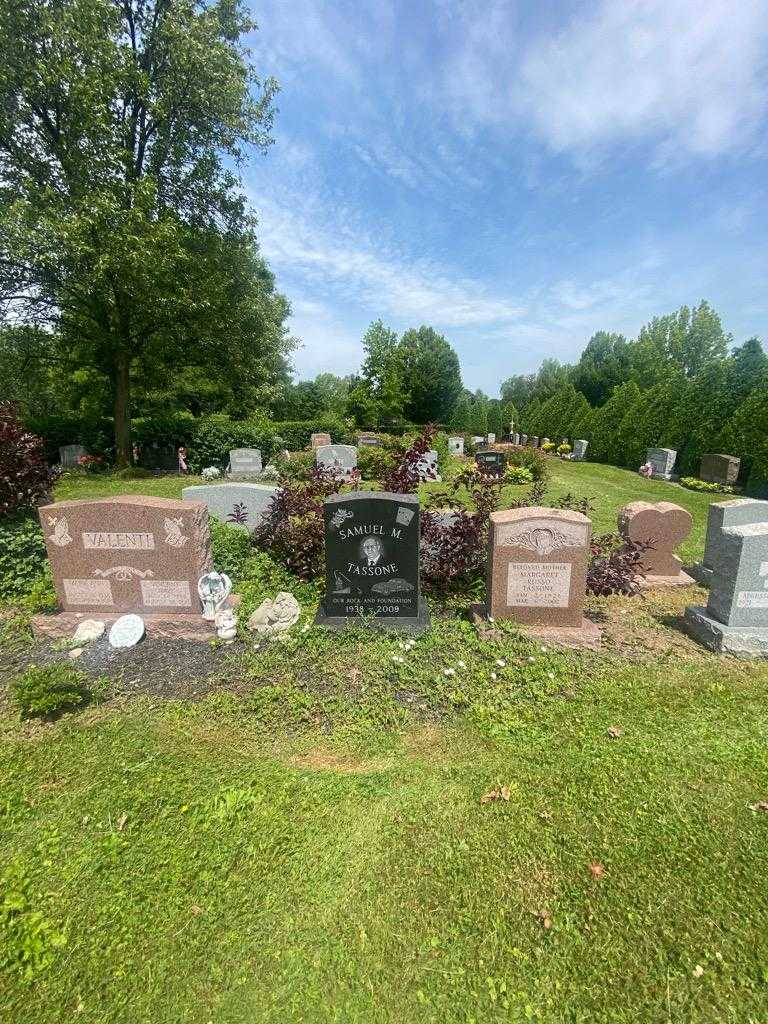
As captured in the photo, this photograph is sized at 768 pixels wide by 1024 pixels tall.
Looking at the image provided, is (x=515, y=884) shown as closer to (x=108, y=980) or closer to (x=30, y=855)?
(x=108, y=980)

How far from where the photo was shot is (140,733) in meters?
3.46

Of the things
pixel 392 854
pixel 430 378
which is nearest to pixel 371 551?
pixel 392 854

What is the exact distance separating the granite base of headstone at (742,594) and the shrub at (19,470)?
26.7ft

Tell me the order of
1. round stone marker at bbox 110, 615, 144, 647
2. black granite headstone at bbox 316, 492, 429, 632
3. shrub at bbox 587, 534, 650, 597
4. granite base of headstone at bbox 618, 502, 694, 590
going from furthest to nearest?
granite base of headstone at bbox 618, 502, 694, 590 < shrub at bbox 587, 534, 650, 597 < black granite headstone at bbox 316, 492, 429, 632 < round stone marker at bbox 110, 615, 144, 647

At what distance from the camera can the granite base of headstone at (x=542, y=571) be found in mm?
4738

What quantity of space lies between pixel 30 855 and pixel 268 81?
20.5m

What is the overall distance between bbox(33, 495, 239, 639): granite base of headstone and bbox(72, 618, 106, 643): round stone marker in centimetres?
9

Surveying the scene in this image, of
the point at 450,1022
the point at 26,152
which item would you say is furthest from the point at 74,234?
the point at 450,1022

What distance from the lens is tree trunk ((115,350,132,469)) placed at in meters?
16.9

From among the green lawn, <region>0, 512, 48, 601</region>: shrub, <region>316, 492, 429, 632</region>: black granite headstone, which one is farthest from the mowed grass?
<region>0, 512, 48, 601</region>: shrub

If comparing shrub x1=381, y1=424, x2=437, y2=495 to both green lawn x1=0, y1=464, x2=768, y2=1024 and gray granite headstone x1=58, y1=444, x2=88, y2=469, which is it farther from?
gray granite headstone x1=58, y1=444, x2=88, y2=469

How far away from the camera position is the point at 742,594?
4566mm

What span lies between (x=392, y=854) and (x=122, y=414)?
→ 18285mm

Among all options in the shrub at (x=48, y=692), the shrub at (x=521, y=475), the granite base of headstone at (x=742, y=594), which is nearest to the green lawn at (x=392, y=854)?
the shrub at (x=48, y=692)
